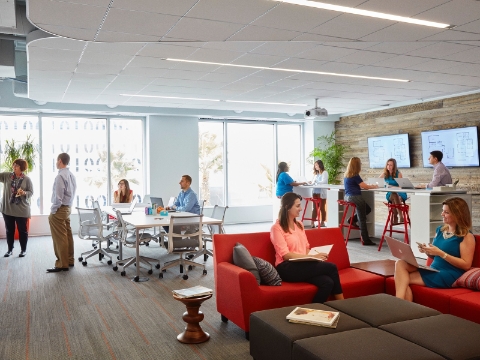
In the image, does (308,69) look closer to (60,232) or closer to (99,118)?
(60,232)

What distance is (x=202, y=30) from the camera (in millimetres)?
4777

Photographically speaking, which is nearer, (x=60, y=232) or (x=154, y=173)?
(x=60, y=232)

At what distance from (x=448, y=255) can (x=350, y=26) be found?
7.76 feet

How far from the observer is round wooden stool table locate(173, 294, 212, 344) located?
3.91 metres

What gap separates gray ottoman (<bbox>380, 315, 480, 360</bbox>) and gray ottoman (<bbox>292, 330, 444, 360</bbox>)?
0.25 ft

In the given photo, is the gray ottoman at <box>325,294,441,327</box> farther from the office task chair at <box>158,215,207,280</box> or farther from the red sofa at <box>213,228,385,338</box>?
the office task chair at <box>158,215,207,280</box>

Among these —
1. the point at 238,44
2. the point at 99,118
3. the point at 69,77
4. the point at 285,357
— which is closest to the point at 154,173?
the point at 99,118

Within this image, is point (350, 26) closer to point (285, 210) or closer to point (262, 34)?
point (262, 34)

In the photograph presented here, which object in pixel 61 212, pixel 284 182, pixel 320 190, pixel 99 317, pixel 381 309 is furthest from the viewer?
pixel 320 190

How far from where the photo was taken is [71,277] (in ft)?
20.7

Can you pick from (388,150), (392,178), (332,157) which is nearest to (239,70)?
(392,178)

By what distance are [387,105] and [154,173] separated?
5743mm

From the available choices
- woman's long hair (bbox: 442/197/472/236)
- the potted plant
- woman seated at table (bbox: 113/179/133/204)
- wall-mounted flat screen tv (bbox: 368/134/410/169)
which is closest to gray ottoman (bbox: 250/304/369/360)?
woman's long hair (bbox: 442/197/472/236)

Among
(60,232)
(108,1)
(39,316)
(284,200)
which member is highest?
(108,1)
